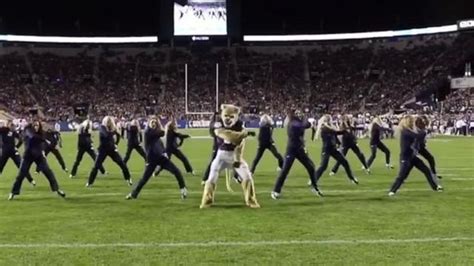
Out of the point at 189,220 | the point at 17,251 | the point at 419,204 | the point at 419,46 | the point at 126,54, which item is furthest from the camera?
the point at 126,54

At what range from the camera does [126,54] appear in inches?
3123

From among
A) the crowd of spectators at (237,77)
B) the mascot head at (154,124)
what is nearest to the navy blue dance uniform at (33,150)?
the mascot head at (154,124)

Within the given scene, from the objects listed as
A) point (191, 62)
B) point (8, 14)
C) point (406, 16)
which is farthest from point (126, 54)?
point (406, 16)

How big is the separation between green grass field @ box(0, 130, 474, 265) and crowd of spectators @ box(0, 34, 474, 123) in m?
49.3


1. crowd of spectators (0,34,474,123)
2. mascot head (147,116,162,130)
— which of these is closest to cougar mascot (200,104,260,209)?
mascot head (147,116,162,130)

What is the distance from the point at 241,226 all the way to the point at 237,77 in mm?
64040

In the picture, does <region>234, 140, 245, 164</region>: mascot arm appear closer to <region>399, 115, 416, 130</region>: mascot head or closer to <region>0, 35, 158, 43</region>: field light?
<region>399, 115, 416, 130</region>: mascot head

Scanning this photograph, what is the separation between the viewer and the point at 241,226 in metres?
11.2

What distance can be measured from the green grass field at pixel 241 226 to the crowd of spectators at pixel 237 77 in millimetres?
49301

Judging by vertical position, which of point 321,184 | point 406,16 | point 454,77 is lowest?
point 321,184

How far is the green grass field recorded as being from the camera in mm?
8867

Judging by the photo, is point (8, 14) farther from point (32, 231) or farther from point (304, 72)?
point (32, 231)

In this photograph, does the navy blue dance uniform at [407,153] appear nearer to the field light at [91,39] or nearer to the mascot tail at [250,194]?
the mascot tail at [250,194]

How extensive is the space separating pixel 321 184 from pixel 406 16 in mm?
60799
